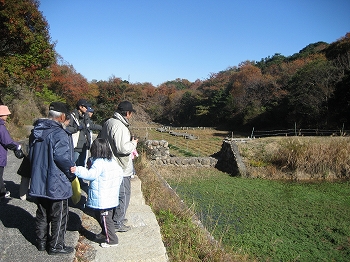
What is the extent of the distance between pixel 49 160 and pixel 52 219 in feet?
1.96

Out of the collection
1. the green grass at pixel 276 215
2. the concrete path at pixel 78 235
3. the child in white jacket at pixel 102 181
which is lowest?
the green grass at pixel 276 215

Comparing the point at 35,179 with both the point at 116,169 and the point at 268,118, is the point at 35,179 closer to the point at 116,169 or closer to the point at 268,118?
the point at 116,169

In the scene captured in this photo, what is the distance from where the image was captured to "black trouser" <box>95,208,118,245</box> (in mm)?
2822

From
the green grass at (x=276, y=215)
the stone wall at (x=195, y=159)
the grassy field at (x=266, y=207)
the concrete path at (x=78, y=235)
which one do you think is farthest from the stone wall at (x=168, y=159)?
the concrete path at (x=78, y=235)

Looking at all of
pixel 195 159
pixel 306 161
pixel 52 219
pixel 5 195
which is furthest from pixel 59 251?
pixel 195 159

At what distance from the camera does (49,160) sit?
2.53 m

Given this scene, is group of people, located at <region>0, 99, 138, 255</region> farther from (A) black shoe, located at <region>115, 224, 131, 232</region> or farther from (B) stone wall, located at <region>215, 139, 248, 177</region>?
(B) stone wall, located at <region>215, 139, 248, 177</region>

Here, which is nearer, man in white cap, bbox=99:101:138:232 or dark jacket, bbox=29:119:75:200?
dark jacket, bbox=29:119:75:200

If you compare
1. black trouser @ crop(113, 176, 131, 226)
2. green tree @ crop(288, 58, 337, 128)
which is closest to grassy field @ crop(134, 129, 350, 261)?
black trouser @ crop(113, 176, 131, 226)

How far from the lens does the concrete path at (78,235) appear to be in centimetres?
271

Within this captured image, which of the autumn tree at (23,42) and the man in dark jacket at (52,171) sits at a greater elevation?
the autumn tree at (23,42)

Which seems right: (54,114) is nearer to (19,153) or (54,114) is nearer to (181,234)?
(19,153)

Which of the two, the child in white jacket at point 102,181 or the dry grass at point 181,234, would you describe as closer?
the child in white jacket at point 102,181

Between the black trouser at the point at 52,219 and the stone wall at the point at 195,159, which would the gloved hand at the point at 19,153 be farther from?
the stone wall at the point at 195,159
